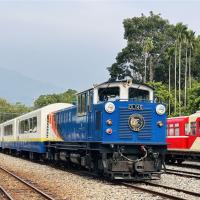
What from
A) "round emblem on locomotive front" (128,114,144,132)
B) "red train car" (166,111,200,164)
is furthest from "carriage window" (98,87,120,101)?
"red train car" (166,111,200,164)

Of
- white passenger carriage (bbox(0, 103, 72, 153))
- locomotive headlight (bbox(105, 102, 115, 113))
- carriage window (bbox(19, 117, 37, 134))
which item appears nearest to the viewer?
locomotive headlight (bbox(105, 102, 115, 113))

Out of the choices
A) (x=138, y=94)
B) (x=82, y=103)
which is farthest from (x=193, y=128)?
(x=138, y=94)

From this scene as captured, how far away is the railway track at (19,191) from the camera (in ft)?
47.3

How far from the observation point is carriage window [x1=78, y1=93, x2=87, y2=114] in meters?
19.4

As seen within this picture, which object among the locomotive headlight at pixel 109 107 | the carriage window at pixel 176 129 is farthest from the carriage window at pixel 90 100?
the carriage window at pixel 176 129

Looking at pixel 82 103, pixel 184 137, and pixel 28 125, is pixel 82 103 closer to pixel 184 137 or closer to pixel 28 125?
pixel 184 137

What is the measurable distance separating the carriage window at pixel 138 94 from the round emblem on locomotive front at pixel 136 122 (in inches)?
39.3

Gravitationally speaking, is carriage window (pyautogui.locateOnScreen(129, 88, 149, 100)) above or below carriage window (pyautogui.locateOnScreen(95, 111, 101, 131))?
above

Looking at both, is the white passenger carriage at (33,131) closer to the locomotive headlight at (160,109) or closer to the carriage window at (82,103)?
the carriage window at (82,103)

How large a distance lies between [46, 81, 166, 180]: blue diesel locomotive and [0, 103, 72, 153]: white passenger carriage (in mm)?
7693

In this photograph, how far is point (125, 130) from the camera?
58.0 feet

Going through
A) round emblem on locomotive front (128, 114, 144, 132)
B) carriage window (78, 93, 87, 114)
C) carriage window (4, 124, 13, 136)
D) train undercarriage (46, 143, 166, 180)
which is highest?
carriage window (78, 93, 87, 114)

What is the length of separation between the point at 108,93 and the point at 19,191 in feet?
15.2

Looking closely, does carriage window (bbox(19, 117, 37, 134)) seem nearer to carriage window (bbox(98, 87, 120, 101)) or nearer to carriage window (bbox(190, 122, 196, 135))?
carriage window (bbox(190, 122, 196, 135))
